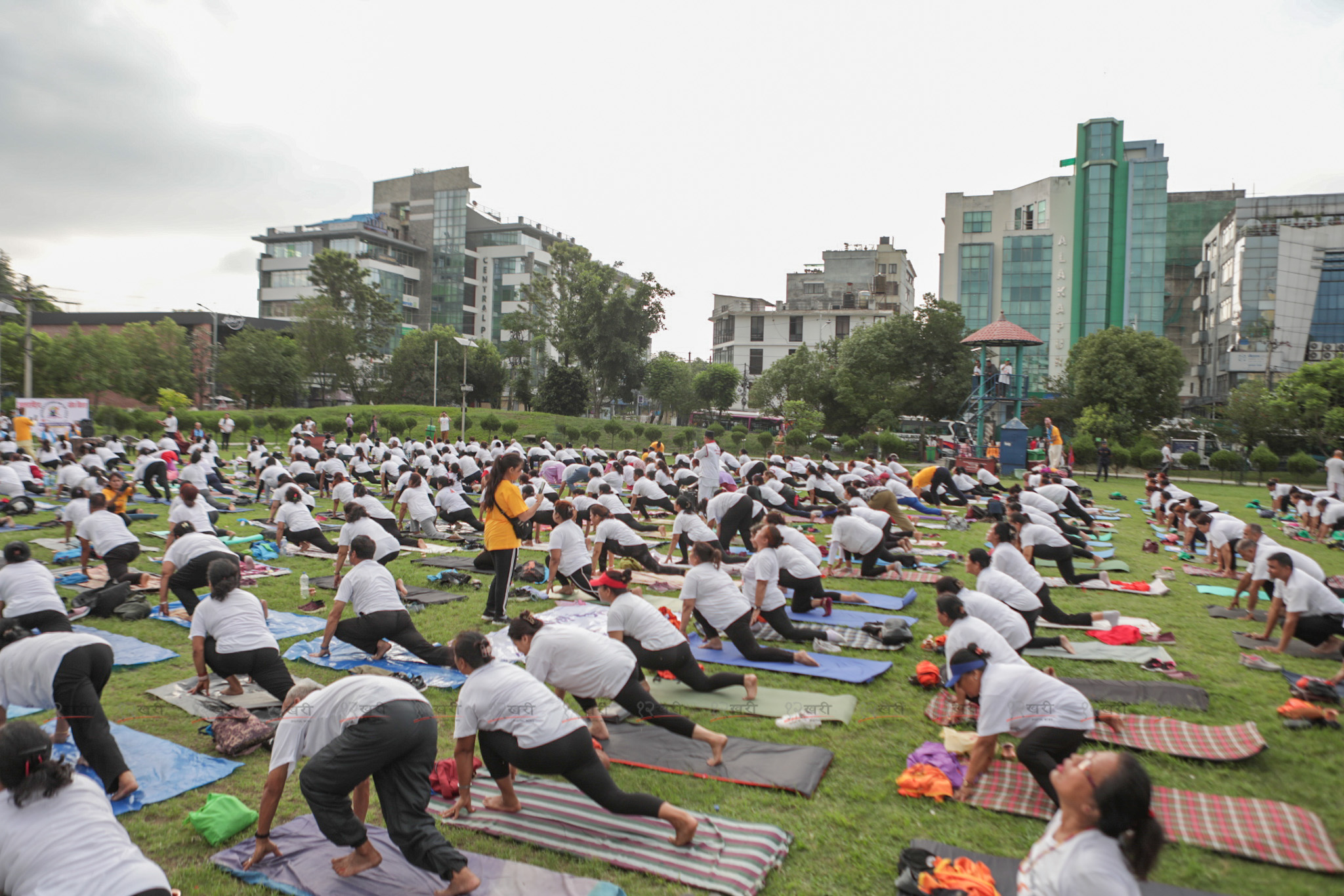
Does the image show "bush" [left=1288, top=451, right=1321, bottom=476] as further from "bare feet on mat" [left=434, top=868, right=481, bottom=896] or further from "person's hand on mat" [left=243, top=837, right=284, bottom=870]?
"person's hand on mat" [left=243, top=837, right=284, bottom=870]

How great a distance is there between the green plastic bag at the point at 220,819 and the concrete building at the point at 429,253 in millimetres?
75007

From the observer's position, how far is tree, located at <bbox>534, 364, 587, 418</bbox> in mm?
48375

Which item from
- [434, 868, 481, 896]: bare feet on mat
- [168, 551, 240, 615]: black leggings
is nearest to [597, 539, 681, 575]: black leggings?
[168, 551, 240, 615]: black leggings

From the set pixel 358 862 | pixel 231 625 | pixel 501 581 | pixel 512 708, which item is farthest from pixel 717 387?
pixel 358 862

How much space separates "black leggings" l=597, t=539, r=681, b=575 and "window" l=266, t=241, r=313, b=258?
7785 cm

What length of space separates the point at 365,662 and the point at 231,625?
1.77 meters

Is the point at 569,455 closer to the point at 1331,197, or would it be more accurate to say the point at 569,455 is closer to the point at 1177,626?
the point at 1177,626

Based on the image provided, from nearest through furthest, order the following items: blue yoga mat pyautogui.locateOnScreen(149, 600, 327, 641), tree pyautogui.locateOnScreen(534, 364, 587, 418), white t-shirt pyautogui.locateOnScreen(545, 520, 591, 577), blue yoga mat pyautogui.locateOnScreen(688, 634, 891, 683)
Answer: blue yoga mat pyautogui.locateOnScreen(688, 634, 891, 683) → blue yoga mat pyautogui.locateOnScreen(149, 600, 327, 641) → white t-shirt pyautogui.locateOnScreen(545, 520, 591, 577) → tree pyautogui.locateOnScreen(534, 364, 587, 418)

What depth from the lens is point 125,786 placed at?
15.9 feet

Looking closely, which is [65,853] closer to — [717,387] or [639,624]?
[639,624]

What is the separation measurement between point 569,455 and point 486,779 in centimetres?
1717

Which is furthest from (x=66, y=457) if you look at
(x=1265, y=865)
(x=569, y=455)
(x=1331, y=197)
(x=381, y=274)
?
(x=1331, y=197)

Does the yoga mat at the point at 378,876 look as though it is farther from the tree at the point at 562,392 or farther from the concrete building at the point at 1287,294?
the concrete building at the point at 1287,294

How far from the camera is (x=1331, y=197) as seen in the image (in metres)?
56.5
